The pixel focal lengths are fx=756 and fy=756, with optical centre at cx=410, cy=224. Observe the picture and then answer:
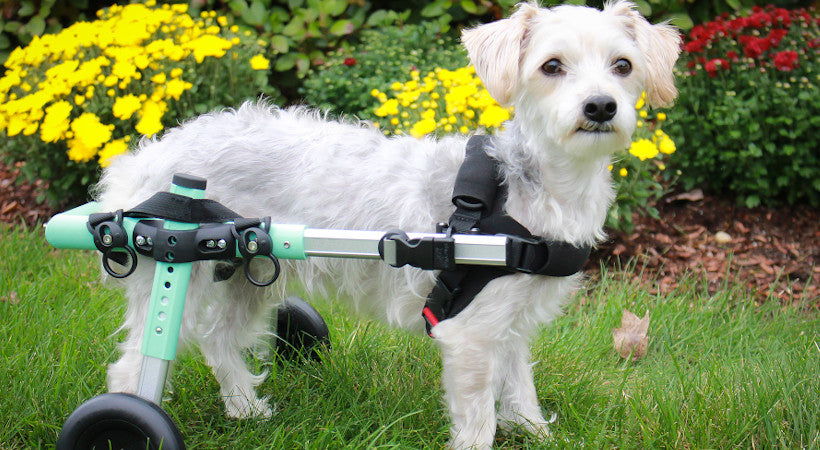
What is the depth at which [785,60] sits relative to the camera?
4887 mm

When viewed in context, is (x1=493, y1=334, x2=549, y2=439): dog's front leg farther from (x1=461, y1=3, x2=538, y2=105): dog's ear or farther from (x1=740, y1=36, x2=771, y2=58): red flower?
(x1=740, y1=36, x2=771, y2=58): red flower

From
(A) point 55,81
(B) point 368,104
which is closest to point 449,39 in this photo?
(B) point 368,104

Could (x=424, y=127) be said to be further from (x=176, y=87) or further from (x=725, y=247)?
(x=725, y=247)

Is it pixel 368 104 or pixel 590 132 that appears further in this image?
pixel 368 104

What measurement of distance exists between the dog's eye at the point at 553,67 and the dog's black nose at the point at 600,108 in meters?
0.24

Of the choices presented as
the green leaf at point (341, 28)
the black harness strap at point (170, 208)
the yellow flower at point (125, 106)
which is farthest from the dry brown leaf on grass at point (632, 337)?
the green leaf at point (341, 28)

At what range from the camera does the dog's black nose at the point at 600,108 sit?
2.31m

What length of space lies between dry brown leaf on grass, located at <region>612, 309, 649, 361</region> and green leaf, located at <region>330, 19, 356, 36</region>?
10.5 ft

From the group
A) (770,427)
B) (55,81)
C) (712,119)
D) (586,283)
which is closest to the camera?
(770,427)

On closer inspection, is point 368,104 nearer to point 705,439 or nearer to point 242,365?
point 242,365

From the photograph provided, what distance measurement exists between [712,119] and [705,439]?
119 inches

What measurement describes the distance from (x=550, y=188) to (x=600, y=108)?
0.38 meters

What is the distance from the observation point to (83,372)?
10.3 ft

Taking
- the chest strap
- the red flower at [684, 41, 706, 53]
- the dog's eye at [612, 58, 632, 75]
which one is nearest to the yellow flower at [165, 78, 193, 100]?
the chest strap
